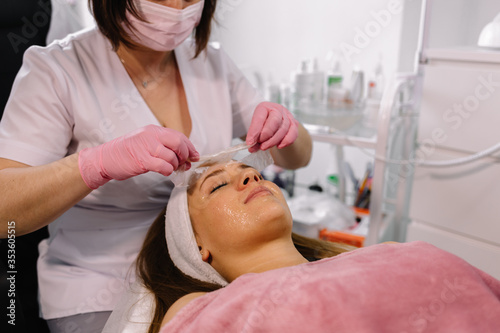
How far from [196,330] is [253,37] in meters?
1.85

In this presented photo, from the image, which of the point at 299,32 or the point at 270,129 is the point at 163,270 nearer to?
the point at 270,129

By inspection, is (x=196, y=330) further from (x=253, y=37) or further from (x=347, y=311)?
(x=253, y=37)

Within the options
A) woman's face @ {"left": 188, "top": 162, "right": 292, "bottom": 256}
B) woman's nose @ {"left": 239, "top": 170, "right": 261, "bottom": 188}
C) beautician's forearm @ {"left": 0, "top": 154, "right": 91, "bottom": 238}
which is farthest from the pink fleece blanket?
beautician's forearm @ {"left": 0, "top": 154, "right": 91, "bottom": 238}

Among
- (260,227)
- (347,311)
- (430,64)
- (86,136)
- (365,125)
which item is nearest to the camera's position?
(347,311)

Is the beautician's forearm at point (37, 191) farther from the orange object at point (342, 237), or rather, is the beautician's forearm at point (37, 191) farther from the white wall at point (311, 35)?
the white wall at point (311, 35)

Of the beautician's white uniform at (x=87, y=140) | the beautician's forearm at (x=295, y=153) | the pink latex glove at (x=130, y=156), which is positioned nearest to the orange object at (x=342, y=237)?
the beautician's forearm at (x=295, y=153)

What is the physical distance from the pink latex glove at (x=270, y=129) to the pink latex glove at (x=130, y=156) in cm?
24

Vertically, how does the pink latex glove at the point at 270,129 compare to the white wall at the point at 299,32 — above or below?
below

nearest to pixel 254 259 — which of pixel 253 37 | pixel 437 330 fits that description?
pixel 437 330

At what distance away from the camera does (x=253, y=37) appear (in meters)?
2.34

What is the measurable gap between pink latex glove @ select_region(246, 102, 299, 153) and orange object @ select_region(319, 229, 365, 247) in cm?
68

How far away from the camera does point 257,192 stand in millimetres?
995

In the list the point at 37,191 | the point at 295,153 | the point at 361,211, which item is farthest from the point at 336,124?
the point at 37,191

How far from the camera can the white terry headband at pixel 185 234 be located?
1011 mm
